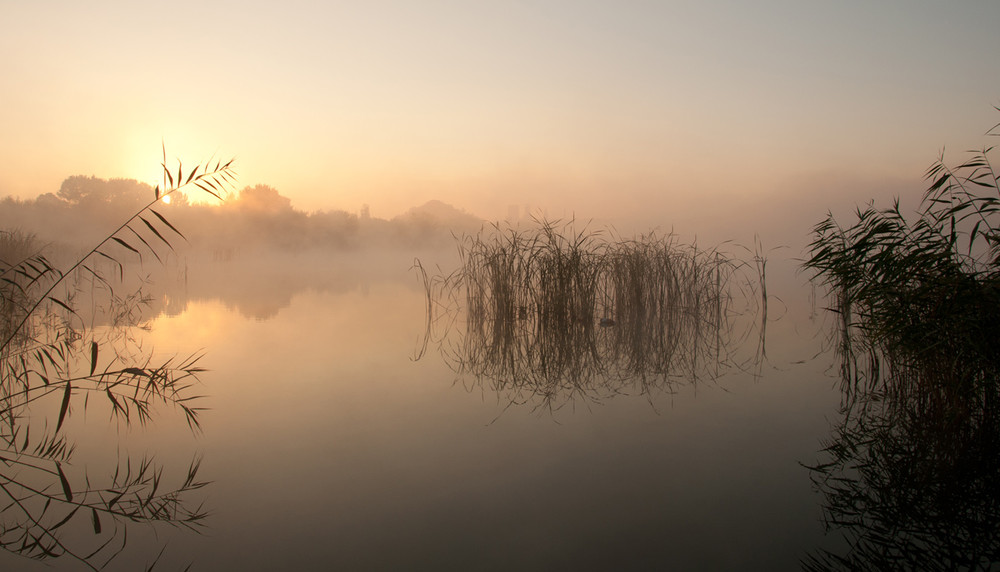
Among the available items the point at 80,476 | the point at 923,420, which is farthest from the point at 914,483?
the point at 80,476

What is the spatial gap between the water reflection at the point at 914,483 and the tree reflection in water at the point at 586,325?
1365 mm

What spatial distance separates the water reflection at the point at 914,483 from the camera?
1905 millimetres

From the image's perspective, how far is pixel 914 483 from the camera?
2422mm

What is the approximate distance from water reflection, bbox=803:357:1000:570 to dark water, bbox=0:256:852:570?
0.38 feet

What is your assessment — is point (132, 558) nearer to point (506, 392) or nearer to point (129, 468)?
point (129, 468)

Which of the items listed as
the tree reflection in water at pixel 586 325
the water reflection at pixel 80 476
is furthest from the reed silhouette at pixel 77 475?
the tree reflection in water at pixel 586 325

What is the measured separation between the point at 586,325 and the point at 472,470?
12.3ft

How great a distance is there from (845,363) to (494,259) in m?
3.65

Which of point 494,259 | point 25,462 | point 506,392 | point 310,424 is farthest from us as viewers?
point 494,259

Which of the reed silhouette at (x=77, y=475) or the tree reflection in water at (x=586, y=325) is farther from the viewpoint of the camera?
the tree reflection in water at (x=586, y=325)

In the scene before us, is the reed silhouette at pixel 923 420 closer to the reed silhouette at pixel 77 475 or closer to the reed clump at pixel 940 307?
the reed clump at pixel 940 307

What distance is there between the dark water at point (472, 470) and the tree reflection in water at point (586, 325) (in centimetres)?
29

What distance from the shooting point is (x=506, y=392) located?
4.08m

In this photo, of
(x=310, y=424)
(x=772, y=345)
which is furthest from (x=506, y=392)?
(x=772, y=345)
